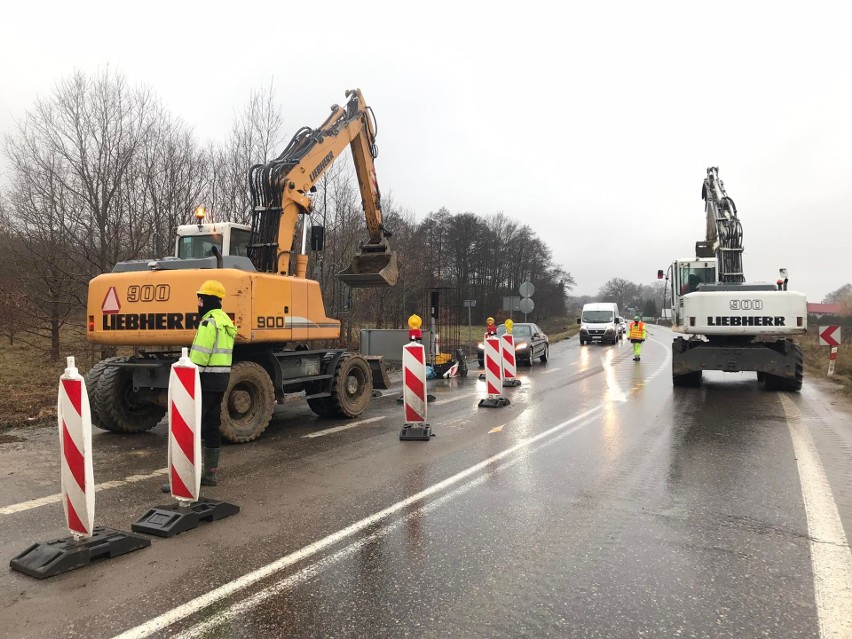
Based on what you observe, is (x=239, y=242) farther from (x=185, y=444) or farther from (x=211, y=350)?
(x=185, y=444)

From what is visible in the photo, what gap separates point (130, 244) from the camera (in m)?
15.1

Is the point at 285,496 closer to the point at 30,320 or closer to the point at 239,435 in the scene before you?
the point at 239,435

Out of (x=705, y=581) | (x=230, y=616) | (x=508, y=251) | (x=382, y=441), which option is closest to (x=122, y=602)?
(x=230, y=616)

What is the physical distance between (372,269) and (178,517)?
731 cm

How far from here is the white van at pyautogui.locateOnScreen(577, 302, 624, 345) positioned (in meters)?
32.1

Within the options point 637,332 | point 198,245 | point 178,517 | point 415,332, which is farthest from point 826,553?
point 637,332

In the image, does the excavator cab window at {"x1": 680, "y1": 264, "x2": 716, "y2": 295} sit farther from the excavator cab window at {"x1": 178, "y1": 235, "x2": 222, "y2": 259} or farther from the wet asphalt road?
the excavator cab window at {"x1": 178, "y1": 235, "x2": 222, "y2": 259}

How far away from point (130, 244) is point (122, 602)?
1371cm

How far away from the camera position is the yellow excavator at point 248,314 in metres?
7.52

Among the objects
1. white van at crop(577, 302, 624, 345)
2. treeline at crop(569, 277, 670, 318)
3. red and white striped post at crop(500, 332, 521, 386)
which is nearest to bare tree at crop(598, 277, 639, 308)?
treeline at crop(569, 277, 670, 318)

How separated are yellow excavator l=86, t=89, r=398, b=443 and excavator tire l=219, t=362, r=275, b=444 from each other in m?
0.02

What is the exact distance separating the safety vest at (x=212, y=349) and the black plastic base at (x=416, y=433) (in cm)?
310

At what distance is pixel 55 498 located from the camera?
534 cm

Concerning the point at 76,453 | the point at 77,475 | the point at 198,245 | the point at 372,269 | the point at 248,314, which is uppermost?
the point at 198,245
